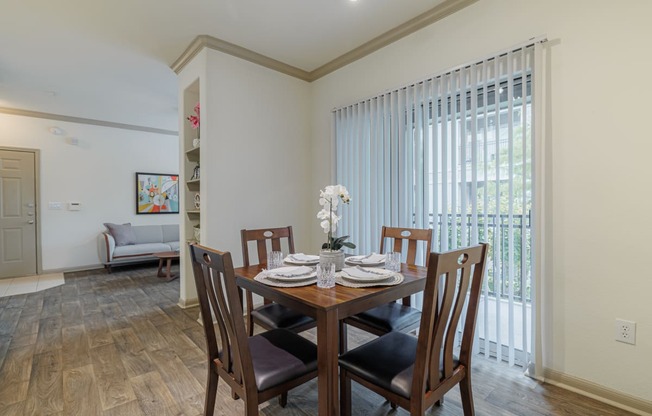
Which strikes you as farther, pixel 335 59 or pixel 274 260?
pixel 335 59

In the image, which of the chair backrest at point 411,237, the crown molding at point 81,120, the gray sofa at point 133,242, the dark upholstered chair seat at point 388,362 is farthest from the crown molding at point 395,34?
the gray sofa at point 133,242

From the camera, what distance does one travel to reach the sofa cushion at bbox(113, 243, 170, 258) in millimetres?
5039

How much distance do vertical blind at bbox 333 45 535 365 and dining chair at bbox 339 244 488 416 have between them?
0.90 meters

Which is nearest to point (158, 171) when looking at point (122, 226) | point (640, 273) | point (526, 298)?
point (122, 226)

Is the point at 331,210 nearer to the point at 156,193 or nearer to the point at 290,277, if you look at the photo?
the point at 290,277

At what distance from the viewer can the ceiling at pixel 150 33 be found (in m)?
2.43

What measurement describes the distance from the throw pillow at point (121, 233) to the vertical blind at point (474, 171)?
4.59 metres

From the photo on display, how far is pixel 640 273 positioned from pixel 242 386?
2062 mm

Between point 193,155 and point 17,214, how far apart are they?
3.75 metres

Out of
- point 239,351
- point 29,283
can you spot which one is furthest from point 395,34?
point 29,283

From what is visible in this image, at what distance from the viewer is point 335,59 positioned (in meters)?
3.31

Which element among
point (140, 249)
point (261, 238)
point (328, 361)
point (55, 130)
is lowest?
point (140, 249)

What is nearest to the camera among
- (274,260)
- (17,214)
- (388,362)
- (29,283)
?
(388,362)

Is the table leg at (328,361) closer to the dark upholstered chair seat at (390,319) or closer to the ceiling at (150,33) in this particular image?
the dark upholstered chair seat at (390,319)
